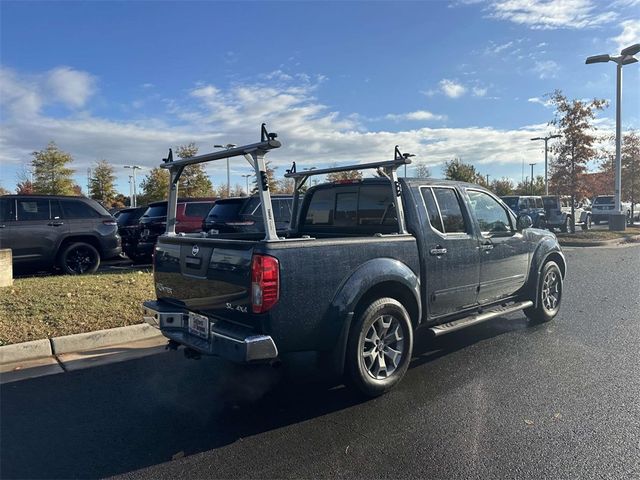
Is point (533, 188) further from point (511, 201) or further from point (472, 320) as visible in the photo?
point (472, 320)

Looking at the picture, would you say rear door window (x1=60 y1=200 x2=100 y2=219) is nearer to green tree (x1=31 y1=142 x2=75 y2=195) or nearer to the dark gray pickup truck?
the dark gray pickup truck

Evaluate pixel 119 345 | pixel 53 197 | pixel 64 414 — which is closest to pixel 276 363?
pixel 64 414

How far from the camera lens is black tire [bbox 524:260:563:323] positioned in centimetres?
654

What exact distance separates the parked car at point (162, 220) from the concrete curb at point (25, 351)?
596cm

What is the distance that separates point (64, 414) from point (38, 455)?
672 millimetres

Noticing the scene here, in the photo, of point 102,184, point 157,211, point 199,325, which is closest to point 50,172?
point 102,184

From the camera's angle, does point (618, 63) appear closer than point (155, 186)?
Yes

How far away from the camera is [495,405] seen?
13.4 ft

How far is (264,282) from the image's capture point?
361 cm

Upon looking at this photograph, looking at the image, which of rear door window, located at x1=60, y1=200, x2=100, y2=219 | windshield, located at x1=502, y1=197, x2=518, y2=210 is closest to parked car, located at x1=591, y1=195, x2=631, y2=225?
windshield, located at x1=502, y1=197, x2=518, y2=210

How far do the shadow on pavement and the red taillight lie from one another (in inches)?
38.7

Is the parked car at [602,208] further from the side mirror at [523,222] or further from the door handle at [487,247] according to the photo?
the door handle at [487,247]

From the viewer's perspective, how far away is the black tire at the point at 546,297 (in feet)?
21.5

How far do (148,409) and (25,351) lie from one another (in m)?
2.25
